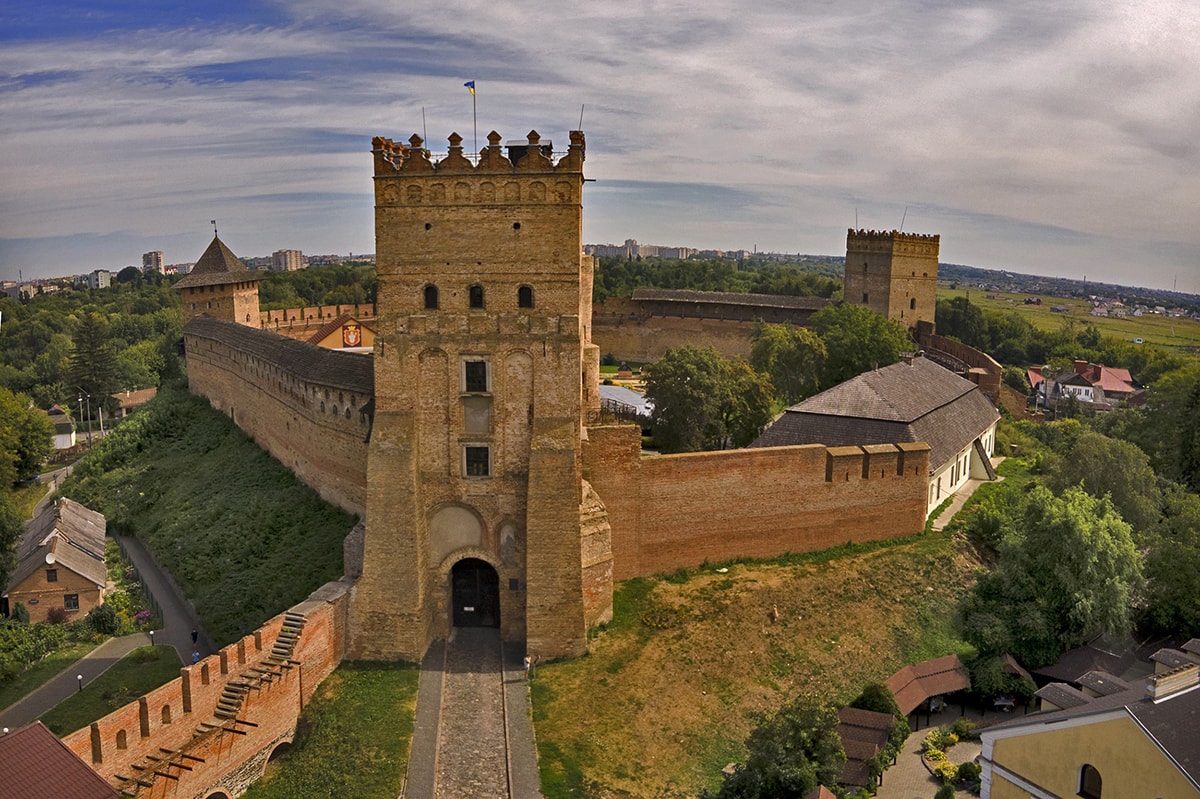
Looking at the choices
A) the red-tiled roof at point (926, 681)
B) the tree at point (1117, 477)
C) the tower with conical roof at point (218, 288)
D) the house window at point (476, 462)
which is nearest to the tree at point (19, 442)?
the tower with conical roof at point (218, 288)

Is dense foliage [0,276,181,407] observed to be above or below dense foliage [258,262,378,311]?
below

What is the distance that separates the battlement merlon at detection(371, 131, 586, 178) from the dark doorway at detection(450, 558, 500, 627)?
9.52 meters

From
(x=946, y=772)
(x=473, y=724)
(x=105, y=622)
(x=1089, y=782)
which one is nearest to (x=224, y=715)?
(x=473, y=724)

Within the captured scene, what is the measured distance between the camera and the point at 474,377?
22000 mm

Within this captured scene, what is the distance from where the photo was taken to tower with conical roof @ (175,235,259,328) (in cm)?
5316

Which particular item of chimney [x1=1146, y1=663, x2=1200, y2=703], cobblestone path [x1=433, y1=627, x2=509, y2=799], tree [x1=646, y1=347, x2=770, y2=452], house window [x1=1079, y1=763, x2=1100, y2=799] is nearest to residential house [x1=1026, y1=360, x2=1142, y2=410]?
tree [x1=646, y1=347, x2=770, y2=452]

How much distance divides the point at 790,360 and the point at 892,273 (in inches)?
637

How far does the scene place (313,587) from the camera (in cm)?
2406

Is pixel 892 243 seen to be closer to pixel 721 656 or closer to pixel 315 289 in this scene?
pixel 721 656

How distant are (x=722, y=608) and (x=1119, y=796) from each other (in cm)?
1025

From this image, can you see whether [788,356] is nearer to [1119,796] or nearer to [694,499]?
[694,499]

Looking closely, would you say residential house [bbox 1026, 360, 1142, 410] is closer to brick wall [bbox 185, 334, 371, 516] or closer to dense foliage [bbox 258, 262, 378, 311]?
brick wall [bbox 185, 334, 371, 516]

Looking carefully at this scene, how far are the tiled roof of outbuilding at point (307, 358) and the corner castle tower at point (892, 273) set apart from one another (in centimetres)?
3491

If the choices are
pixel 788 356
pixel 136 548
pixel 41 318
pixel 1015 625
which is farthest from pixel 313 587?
pixel 41 318
